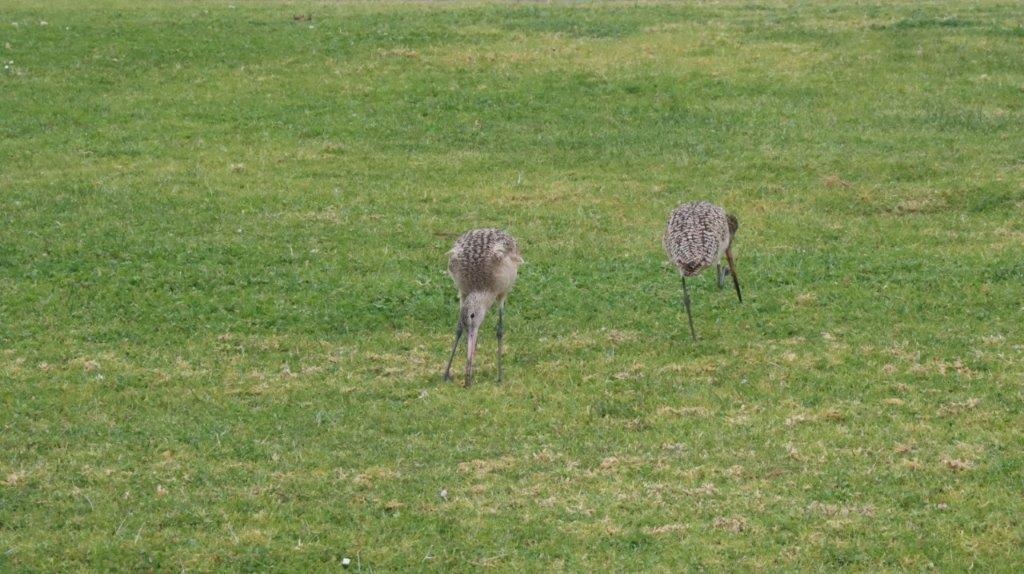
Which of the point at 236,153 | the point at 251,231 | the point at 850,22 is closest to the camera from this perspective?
the point at 251,231

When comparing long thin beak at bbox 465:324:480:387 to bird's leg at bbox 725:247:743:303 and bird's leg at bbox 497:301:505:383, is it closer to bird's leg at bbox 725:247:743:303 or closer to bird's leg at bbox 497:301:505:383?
bird's leg at bbox 497:301:505:383

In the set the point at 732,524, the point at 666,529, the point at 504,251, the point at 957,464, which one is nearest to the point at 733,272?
the point at 504,251

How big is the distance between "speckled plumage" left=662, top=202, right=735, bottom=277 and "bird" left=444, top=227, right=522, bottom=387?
6.53 feet

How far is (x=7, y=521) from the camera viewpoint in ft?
37.7

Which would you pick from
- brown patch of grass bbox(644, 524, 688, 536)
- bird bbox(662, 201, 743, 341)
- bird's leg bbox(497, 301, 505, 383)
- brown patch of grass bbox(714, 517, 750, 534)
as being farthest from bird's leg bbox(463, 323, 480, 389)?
brown patch of grass bbox(714, 517, 750, 534)

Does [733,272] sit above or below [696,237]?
below

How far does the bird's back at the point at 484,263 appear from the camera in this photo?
15.5m

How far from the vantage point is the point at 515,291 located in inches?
706

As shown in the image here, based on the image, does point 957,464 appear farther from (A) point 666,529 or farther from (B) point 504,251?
(B) point 504,251

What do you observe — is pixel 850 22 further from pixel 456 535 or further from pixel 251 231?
pixel 456 535

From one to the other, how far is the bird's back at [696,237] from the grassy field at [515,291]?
964 millimetres

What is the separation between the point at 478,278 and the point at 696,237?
2.69 m

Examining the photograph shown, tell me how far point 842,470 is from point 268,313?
7.90m

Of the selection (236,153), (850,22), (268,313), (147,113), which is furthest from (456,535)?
(850,22)
